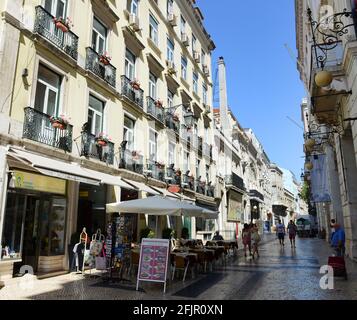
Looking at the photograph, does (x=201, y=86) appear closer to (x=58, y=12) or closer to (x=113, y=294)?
(x=58, y=12)

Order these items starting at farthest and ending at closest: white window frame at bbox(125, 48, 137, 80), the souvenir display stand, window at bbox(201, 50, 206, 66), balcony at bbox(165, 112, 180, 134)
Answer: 1. window at bbox(201, 50, 206, 66)
2. balcony at bbox(165, 112, 180, 134)
3. white window frame at bbox(125, 48, 137, 80)
4. the souvenir display stand

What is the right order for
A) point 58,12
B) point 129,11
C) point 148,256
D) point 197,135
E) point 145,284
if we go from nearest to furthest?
point 148,256 → point 145,284 → point 58,12 → point 129,11 → point 197,135

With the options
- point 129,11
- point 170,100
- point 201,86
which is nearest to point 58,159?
point 129,11

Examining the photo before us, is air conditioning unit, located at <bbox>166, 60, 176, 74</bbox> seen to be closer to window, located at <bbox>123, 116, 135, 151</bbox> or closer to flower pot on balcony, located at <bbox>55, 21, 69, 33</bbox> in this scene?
window, located at <bbox>123, 116, 135, 151</bbox>

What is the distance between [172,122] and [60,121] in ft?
35.2

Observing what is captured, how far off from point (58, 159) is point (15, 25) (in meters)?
4.22

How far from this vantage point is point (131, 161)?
1561cm

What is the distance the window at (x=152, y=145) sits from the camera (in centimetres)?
1823

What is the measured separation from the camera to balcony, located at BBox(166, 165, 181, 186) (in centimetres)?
1949

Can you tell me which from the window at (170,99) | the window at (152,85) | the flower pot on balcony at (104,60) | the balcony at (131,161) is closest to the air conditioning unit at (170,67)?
the window at (170,99)

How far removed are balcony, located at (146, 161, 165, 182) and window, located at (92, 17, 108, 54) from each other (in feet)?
20.2

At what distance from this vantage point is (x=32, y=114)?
10.0 m

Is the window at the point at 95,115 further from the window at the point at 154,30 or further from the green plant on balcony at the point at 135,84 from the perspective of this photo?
the window at the point at 154,30

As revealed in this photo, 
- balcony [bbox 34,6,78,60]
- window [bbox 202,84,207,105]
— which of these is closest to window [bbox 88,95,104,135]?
balcony [bbox 34,6,78,60]
